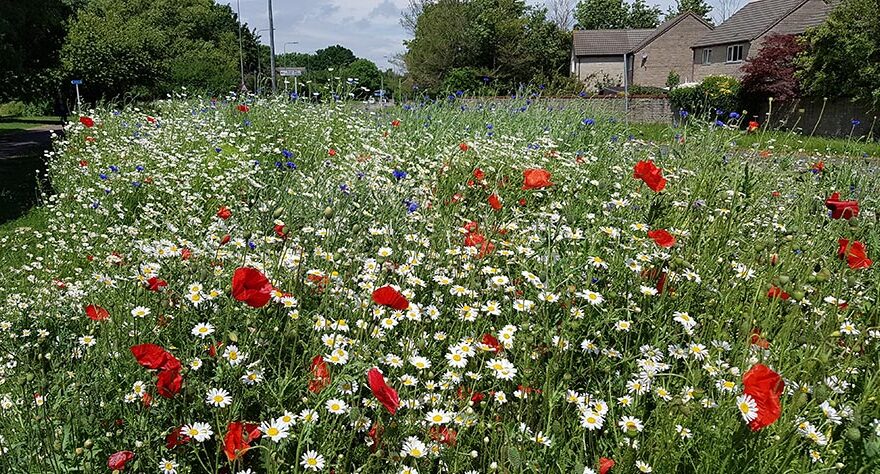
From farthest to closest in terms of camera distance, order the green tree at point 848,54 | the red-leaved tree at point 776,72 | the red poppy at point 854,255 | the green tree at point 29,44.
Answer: the red-leaved tree at point 776,72, the green tree at point 848,54, the green tree at point 29,44, the red poppy at point 854,255

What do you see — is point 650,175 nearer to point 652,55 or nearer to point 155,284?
point 155,284

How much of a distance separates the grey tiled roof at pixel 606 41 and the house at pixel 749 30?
35.9 feet

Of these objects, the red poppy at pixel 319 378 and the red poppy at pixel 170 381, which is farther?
the red poppy at pixel 319 378

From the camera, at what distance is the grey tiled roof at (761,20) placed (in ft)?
116

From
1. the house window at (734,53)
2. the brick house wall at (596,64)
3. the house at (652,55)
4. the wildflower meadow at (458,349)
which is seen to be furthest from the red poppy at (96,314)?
the brick house wall at (596,64)

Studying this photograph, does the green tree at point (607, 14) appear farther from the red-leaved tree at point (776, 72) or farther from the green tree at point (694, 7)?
the red-leaved tree at point (776, 72)

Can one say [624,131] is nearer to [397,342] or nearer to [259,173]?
[259,173]

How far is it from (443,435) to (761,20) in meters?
43.8

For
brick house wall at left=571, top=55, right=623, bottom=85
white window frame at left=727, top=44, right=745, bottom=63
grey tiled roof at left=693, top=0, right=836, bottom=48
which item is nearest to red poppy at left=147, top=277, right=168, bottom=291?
grey tiled roof at left=693, top=0, right=836, bottom=48

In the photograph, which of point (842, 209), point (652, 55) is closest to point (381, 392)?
point (842, 209)

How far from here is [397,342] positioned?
204 centimetres

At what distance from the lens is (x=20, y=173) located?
1065 cm

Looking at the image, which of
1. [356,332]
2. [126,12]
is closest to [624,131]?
[356,332]

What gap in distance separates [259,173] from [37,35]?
455 inches
